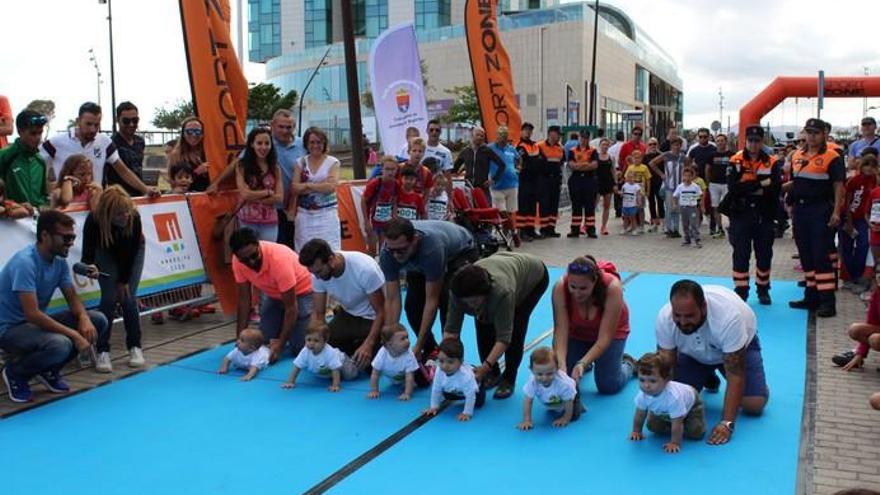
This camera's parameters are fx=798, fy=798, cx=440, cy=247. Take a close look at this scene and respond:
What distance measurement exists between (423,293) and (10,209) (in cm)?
320

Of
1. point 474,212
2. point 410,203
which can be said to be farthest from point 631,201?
point 410,203

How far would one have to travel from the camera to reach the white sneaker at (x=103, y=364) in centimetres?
623

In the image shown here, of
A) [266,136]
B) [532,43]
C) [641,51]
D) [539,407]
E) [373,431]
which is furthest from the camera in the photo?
[641,51]

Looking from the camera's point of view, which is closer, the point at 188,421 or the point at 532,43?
the point at 188,421

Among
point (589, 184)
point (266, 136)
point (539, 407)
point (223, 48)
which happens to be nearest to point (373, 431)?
point (539, 407)

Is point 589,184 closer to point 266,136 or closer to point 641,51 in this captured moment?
point 266,136

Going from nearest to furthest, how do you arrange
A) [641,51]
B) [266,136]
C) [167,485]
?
[167,485] < [266,136] < [641,51]

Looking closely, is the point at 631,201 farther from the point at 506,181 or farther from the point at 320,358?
the point at 320,358

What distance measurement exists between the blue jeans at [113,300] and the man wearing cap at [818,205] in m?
6.14

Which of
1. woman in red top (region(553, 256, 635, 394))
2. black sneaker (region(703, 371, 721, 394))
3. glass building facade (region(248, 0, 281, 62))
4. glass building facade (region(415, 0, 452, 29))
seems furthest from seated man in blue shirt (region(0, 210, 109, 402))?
glass building facade (region(248, 0, 281, 62))

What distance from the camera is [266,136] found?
24.1 feet

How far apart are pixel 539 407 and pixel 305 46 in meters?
81.9

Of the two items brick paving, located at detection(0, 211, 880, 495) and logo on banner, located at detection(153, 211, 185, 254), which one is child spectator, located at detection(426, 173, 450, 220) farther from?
logo on banner, located at detection(153, 211, 185, 254)

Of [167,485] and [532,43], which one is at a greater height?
[532,43]
